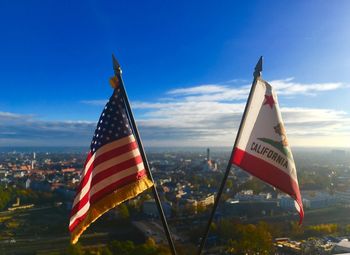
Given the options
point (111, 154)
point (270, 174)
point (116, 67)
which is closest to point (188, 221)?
point (270, 174)

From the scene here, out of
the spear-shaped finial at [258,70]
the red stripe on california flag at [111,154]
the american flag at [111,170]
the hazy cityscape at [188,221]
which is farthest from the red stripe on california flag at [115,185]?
the hazy cityscape at [188,221]

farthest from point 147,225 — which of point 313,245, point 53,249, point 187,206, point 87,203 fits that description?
point 87,203

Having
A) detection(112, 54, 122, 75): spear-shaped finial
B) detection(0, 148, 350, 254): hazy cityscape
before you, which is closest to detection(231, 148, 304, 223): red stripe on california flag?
detection(112, 54, 122, 75): spear-shaped finial

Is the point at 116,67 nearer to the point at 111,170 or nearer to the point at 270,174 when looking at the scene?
the point at 111,170

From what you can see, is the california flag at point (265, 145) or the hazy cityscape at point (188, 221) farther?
the hazy cityscape at point (188, 221)

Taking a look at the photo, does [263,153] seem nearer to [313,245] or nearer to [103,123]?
[103,123]

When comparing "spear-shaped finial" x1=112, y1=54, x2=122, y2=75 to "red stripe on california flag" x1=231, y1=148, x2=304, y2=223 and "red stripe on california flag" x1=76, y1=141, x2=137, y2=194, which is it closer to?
"red stripe on california flag" x1=76, y1=141, x2=137, y2=194

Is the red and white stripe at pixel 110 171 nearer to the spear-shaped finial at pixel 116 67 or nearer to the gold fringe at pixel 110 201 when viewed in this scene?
the gold fringe at pixel 110 201
